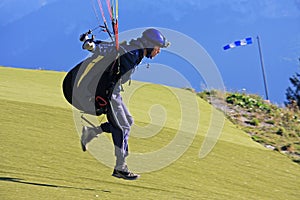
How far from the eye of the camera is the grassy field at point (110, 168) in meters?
5.66

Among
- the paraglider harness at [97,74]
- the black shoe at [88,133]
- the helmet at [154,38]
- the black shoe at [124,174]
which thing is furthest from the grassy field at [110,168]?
the helmet at [154,38]

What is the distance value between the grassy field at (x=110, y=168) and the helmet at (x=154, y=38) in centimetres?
145

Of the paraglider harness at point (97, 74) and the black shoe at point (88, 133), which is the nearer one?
the paraglider harness at point (97, 74)

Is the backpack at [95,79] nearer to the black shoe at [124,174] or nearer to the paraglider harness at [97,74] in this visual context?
the paraglider harness at [97,74]

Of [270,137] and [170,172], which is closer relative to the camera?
[170,172]

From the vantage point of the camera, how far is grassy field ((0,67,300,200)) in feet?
18.6

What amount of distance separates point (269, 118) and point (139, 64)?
7.09 m

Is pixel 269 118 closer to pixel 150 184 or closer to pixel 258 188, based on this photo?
pixel 258 188

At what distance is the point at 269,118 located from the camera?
39.3 ft

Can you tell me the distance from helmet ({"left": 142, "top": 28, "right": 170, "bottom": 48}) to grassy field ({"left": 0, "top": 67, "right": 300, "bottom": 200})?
145 cm

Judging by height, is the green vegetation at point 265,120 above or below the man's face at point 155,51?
above

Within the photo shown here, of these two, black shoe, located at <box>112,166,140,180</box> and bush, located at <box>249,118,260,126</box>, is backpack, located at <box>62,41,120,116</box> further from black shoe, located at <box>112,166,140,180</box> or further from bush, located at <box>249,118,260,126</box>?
bush, located at <box>249,118,260,126</box>

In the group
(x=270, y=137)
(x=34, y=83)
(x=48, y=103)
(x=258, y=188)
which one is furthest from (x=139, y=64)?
(x=34, y=83)

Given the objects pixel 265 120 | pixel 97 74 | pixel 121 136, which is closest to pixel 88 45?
pixel 97 74
